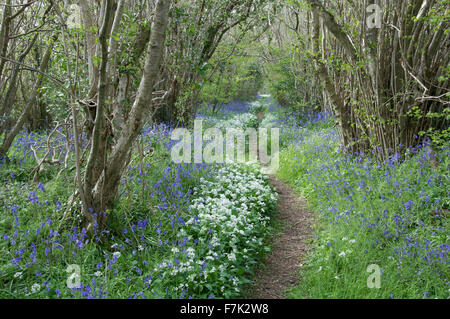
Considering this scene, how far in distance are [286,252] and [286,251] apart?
0.03 meters

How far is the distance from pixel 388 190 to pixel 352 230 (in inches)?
39.8

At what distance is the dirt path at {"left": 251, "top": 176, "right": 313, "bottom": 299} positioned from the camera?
350 centimetres

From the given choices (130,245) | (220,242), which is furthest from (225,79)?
(130,245)

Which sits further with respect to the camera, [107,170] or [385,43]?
[385,43]

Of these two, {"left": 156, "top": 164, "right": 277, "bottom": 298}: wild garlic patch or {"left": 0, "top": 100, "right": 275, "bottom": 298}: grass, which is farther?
{"left": 156, "top": 164, "right": 277, "bottom": 298}: wild garlic patch

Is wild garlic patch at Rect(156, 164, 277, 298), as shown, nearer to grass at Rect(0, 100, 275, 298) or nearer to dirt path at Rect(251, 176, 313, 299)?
grass at Rect(0, 100, 275, 298)

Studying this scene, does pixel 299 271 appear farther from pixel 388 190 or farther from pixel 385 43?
pixel 385 43

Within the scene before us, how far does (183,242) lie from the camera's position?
3.63m

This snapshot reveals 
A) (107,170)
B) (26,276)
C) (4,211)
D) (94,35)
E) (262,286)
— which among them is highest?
(94,35)

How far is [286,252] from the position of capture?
164 inches

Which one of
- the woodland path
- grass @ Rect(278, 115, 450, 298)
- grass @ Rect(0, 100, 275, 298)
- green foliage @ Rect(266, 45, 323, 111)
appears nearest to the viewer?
grass @ Rect(0, 100, 275, 298)

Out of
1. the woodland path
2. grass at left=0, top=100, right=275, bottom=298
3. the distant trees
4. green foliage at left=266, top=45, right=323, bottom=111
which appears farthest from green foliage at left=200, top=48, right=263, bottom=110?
grass at left=0, top=100, right=275, bottom=298
